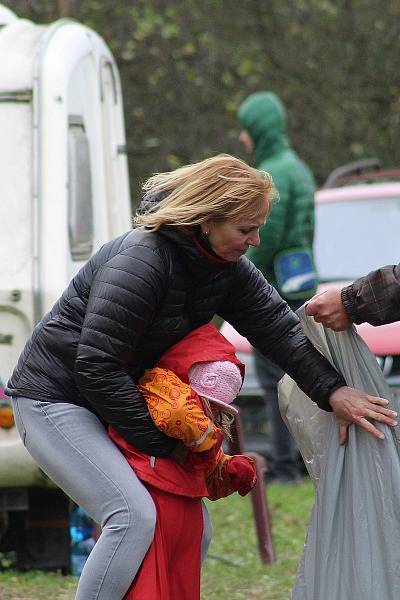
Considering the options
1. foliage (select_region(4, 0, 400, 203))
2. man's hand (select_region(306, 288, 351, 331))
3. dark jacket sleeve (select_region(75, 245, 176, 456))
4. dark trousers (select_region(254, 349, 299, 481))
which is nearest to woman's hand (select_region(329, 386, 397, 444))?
man's hand (select_region(306, 288, 351, 331))

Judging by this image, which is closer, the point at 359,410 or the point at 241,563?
the point at 359,410

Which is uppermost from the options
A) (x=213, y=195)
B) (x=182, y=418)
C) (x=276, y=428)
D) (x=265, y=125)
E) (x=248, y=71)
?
(x=248, y=71)

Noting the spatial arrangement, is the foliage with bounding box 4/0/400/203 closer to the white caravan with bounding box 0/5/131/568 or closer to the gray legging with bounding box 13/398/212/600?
the white caravan with bounding box 0/5/131/568

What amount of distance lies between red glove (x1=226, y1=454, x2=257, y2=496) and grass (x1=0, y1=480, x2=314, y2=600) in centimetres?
153

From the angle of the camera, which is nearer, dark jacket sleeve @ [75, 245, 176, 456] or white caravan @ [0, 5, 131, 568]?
dark jacket sleeve @ [75, 245, 176, 456]

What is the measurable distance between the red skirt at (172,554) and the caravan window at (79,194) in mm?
1960

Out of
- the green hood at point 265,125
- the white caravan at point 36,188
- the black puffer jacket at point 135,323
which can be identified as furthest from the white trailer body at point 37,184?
the green hood at point 265,125

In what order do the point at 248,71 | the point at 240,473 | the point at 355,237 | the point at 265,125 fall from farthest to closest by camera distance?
the point at 248,71 < the point at 355,237 < the point at 265,125 < the point at 240,473

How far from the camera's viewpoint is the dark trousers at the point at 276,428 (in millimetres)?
7906

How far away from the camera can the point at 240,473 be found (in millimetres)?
4148

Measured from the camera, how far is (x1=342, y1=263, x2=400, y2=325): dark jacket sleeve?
3975mm

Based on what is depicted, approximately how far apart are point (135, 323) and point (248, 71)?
10.5 m

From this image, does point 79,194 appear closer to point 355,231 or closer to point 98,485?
point 98,485

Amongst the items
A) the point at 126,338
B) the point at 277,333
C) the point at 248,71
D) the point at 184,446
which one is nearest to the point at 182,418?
the point at 184,446
